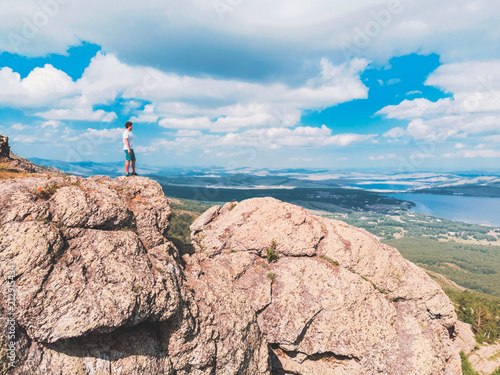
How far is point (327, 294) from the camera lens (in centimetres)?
2119

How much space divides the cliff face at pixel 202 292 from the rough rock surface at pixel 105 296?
0.21 ft

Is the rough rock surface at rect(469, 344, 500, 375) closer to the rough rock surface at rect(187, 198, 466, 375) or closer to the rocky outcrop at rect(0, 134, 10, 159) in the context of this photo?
the rough rock surface at rect(187, 198, 466, 375)

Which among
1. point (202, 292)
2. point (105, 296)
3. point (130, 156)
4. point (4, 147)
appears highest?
point (4, 147)

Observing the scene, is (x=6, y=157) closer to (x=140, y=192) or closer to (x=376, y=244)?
(x=140, y=192)

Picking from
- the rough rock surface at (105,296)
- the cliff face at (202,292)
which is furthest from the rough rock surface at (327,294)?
the rough rock surface at (105,296)

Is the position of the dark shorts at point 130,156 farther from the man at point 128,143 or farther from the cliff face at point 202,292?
the cliff face at point 202,292

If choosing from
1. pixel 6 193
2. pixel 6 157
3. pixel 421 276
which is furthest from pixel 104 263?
pixel 421 276

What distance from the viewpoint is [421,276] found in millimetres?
25766

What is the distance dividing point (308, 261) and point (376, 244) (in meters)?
8.69

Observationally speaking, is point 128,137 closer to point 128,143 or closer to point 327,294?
point 128,143

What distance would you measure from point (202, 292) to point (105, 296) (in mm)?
6579

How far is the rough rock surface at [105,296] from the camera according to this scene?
11.4 m

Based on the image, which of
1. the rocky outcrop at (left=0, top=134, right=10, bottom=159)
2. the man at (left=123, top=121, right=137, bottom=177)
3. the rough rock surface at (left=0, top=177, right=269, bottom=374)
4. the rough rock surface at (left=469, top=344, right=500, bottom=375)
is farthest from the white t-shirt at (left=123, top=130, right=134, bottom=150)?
the rough rock surface at (left=469, top=344, right=500, bottom=375)

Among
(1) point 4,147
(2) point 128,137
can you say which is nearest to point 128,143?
(2) point 128,137
